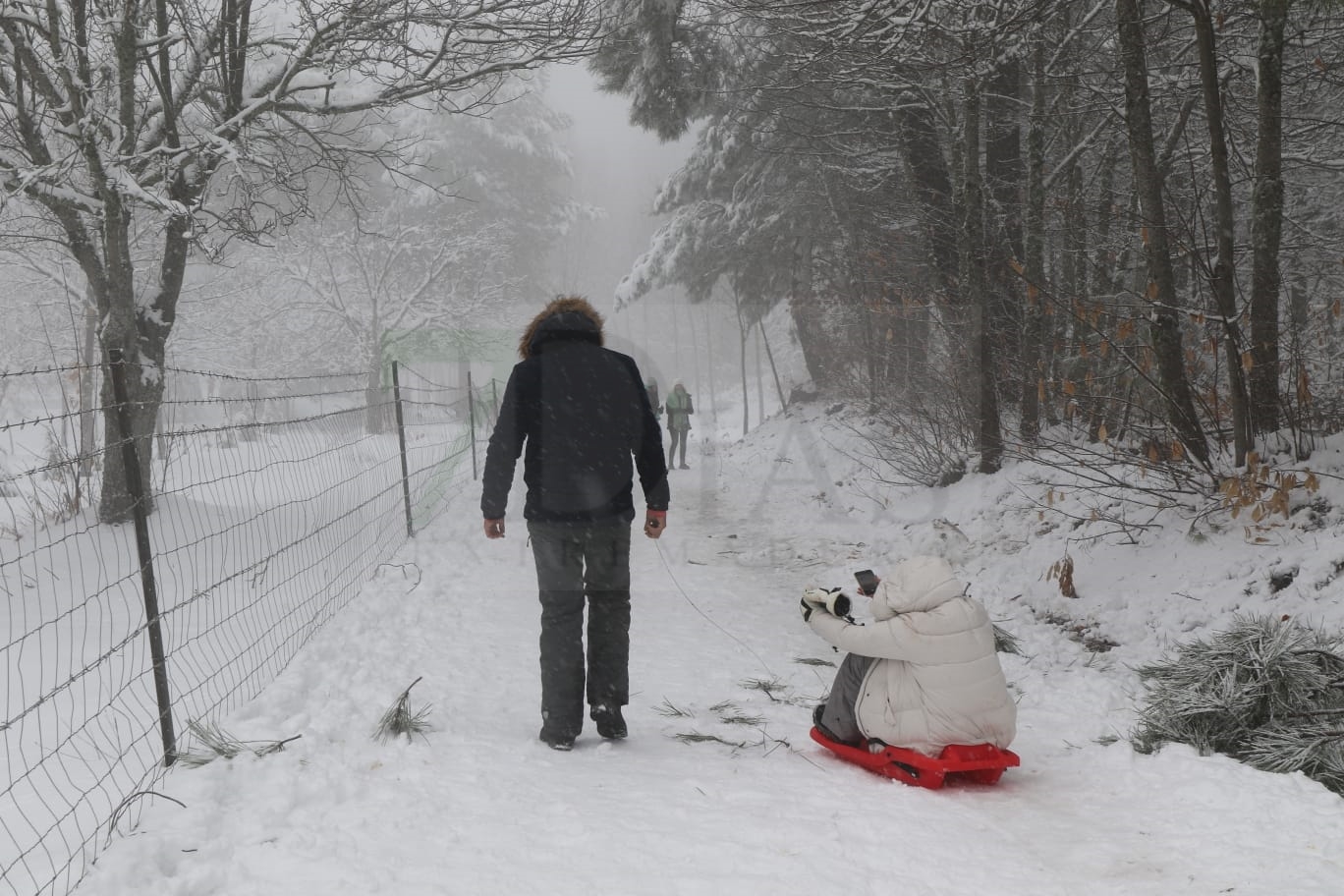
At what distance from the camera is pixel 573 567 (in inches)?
150

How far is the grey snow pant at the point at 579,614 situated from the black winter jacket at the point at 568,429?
0.32ft

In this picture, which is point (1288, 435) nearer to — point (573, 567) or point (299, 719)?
point (573, 567)

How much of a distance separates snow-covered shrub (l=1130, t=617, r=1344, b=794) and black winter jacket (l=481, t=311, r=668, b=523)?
243 cm

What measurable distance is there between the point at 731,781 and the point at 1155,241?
505cm

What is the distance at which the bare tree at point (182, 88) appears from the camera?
737 cm

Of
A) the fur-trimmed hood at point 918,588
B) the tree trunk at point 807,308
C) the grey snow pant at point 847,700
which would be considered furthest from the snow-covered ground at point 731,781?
the tree trunk at point 807,308

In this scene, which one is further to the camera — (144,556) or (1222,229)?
(1222,229)

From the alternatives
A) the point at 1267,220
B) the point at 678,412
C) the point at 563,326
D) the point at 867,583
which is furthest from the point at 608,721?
the point at 678,412

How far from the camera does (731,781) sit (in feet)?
10.9

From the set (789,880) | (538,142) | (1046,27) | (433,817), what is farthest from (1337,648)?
(538,142)

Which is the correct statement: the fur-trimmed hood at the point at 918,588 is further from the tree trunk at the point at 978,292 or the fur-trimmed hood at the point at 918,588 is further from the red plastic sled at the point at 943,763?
the tree trunk at the point at 978,292

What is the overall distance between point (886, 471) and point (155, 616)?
9.12 m

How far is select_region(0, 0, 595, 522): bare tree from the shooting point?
7367 mm

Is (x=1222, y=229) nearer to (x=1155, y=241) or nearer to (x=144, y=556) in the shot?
(x=1155, y=241)
